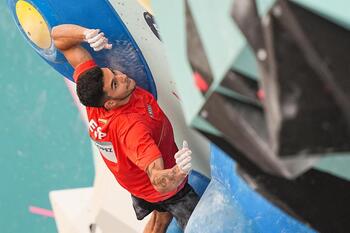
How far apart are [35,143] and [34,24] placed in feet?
4.61

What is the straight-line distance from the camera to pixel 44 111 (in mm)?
3414

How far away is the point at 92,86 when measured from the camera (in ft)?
6.31

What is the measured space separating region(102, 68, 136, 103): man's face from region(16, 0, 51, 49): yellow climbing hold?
225mm

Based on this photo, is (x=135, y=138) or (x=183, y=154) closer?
(x=183, y=154)

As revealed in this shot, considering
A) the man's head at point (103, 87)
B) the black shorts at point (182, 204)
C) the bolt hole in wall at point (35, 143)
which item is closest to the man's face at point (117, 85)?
the man's head at point (103, 87)

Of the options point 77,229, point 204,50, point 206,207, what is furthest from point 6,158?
point 204,50

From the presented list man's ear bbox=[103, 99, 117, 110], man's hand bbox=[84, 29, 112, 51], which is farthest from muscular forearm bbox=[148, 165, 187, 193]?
man's hand bbox=[84, 29, 112, 51]

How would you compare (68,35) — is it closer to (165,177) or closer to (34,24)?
(34,24)

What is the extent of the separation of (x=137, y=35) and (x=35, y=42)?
30cm

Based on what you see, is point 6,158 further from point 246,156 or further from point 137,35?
point 246,156

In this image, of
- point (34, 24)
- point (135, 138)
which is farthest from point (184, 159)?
point (34, 24)

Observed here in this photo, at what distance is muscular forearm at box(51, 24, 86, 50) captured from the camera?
1975 millimetres

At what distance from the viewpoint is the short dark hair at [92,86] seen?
6.31 feet

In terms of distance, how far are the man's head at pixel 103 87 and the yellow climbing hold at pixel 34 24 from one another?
0.20 m
